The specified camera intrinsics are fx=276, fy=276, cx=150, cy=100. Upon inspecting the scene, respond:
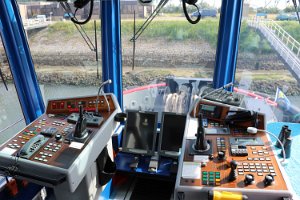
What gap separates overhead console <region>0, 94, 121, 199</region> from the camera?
1918 millimetres

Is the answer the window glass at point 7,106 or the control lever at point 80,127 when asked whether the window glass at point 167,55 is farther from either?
the window glass at point 7,106

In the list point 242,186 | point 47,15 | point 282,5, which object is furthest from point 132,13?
point 242,186

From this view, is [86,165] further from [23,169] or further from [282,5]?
[282,5]

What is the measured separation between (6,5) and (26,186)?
5.86ft

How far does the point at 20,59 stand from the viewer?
9.84ft

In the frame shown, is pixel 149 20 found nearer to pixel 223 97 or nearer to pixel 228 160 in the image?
pixel 223 97

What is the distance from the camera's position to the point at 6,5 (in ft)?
8.95

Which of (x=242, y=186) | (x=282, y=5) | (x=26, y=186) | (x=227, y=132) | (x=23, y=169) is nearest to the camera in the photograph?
(x=242, y=186)

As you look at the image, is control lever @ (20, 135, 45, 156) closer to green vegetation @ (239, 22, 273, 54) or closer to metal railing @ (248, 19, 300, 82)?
green vegetation @ (239, 22, 273, 54)

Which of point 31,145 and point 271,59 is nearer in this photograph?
point 31,145

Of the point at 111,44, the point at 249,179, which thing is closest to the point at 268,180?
the point at 249,179

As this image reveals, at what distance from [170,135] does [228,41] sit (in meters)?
1.13

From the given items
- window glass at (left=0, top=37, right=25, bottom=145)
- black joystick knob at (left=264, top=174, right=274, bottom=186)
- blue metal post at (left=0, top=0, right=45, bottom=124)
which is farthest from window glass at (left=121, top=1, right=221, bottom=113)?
black joystick knob at (left=264, top=174, right=274, bottom=186)

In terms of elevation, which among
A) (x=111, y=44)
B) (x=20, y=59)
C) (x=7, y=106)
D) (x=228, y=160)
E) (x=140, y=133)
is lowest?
(x=140, y=133)
